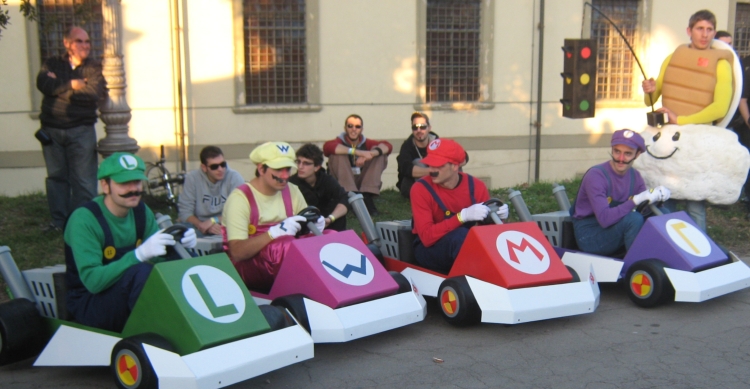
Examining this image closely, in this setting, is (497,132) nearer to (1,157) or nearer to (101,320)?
(1,157)

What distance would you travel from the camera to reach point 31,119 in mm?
10883

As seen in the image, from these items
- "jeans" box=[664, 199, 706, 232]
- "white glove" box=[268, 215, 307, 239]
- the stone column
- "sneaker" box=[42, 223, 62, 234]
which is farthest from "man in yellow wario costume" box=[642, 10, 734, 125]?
"sneaker" box=[42, 223, 62, 234]

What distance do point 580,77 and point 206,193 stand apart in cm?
448

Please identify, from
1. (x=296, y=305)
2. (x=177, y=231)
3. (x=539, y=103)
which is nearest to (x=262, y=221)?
(x=296, y=305)

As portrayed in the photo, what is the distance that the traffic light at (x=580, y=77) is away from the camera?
28.8ft

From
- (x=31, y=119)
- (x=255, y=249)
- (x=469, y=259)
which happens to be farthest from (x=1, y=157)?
(x=469, y=259)

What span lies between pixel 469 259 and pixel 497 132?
816 cm

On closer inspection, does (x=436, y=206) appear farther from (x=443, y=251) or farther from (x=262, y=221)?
(x=262, y=221)

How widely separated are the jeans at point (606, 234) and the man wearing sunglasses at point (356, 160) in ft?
11.4

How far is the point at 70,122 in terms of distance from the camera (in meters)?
7.68

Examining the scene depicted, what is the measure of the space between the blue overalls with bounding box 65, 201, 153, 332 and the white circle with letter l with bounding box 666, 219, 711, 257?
382cm

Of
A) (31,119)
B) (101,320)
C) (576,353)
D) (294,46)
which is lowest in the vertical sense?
(576,353)

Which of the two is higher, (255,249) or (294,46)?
(294,46)

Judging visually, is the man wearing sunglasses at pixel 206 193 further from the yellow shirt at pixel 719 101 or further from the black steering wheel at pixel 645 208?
the yellow shirt at pixel 719 101
